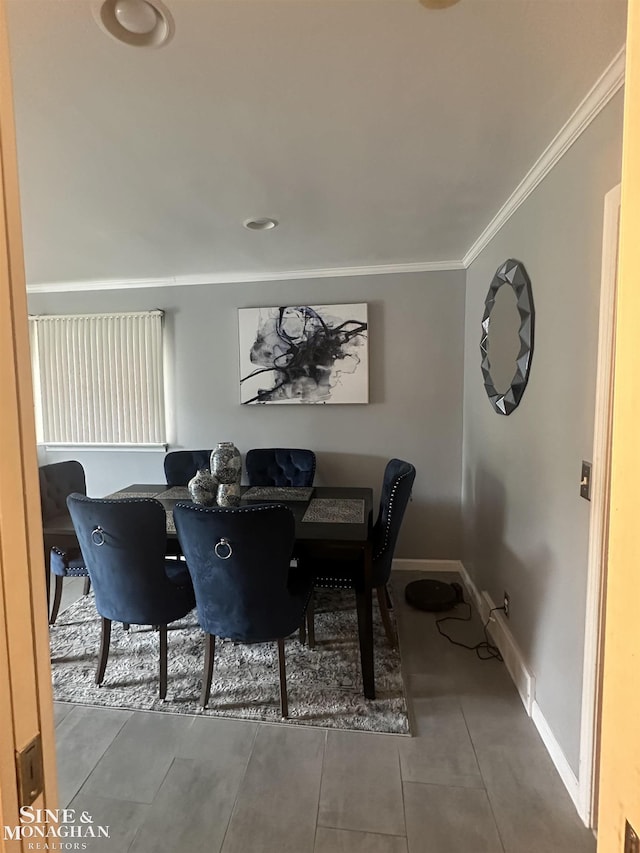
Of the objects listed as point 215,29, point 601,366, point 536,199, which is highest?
point 215,29

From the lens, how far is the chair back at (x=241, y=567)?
1724mm

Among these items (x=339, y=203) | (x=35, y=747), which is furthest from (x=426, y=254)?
(x=35, y=747)

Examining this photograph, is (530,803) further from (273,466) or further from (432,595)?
(273,466)

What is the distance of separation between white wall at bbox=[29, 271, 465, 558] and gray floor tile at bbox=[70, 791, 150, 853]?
2.32 meters

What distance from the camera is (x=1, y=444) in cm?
51

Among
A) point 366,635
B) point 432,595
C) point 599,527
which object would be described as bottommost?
point 432,595

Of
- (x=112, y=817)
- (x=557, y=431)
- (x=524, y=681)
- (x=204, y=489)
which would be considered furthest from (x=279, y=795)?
(x=557, y=431)

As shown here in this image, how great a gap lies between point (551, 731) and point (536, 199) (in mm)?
2251

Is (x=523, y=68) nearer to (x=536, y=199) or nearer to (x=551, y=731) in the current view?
(x=536, y=199)

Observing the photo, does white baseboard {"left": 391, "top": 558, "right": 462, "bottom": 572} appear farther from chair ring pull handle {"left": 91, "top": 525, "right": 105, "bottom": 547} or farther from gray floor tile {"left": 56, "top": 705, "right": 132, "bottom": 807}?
chair ring pull handle {"left": 91, "top": 525, "right": 105, "bottom": 547}

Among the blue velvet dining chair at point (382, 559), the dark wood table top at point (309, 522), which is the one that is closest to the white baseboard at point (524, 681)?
the blue velvet dining chair at point (382, 559)

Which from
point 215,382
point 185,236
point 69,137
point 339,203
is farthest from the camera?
point 215,382

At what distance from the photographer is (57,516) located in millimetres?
2697

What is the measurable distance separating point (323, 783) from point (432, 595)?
1.50 meters
